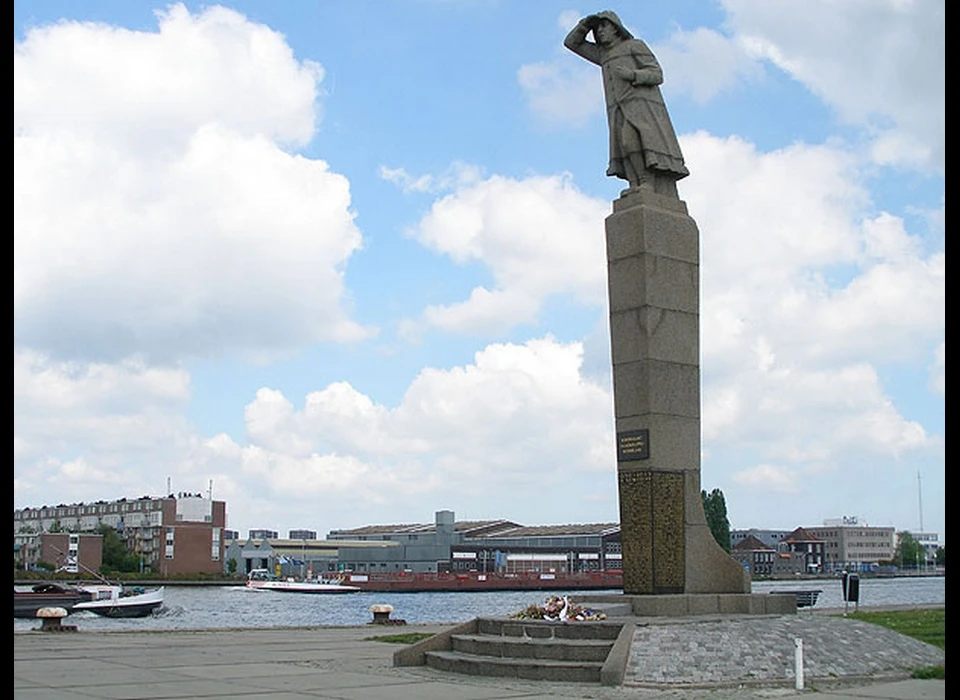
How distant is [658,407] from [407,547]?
403ft

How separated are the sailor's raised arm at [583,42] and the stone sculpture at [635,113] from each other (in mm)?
34

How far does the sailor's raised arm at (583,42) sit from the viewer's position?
2344 cm

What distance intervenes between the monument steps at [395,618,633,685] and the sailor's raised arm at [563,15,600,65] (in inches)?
448

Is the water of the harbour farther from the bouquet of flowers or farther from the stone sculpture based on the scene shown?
the stone sculpture

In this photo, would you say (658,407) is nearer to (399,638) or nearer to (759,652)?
(759,652)

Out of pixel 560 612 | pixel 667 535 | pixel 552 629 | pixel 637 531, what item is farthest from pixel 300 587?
pixel 552 629

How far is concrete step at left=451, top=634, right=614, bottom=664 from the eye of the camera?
1789cm

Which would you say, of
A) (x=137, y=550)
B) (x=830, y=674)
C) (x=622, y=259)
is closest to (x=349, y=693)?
(x=830, y=674)

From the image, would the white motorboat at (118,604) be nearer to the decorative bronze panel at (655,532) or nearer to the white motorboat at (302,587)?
the decorative bronze panel at (655,532)

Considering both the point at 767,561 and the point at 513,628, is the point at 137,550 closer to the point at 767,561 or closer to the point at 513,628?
the point at 767,561

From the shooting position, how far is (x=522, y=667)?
17938 mm

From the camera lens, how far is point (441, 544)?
14075 cm

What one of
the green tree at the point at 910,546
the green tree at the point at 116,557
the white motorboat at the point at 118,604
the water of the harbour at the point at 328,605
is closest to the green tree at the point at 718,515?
the water of the harbour at the point at 328,605
